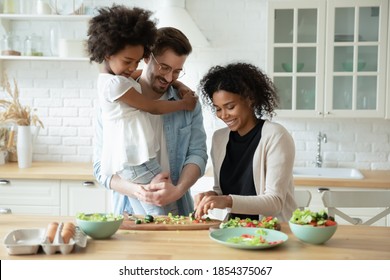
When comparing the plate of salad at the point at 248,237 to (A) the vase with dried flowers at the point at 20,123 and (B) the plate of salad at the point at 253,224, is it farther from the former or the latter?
(A) the vase with dried flowers at the point at 20,123

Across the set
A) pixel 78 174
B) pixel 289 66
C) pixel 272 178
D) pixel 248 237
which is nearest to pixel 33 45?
pixel 78 174

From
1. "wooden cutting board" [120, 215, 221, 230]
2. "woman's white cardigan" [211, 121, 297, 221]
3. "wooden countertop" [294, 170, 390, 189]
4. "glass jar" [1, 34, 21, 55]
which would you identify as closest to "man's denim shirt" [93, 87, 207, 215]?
"woman's white cardigan" [211, 121, 297, 221]

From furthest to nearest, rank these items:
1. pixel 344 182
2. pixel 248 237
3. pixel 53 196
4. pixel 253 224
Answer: pixel 53 196 → pixel 344 182 → pixel 253 224 → pixel 248 237

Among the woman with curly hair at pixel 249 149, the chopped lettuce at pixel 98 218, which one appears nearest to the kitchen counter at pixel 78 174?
the woman with curly hair at pixel 249 149

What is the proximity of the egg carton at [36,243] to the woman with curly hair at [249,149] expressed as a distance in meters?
0.57

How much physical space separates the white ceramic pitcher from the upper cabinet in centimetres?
199

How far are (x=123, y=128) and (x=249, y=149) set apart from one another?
57 cm

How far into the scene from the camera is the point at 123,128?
8.17 ft

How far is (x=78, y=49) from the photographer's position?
179 inches

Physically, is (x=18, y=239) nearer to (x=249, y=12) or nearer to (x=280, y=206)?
(x=280, y=206)

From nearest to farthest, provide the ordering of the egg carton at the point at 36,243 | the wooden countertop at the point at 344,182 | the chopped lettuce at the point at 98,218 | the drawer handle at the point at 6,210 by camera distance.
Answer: the egg carton at the point at 36,243 → the chopped lettuce at the point at 98,218 → the wooden countertop at the point at 344,182 → the drawer handle at the point at 6,210

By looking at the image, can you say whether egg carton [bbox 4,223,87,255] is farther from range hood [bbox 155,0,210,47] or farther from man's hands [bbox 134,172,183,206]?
range hood [bbox 155,0,210,47]

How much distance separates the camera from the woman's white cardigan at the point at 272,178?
7.59ft

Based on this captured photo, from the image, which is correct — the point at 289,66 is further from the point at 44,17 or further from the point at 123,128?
the point at 123,128
